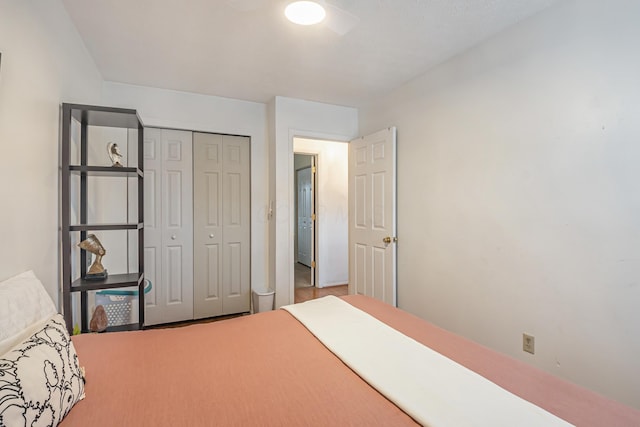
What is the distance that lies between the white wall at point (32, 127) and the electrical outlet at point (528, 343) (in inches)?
105

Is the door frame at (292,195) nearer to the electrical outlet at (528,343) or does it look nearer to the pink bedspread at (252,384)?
the pink bedspread at (252,384)

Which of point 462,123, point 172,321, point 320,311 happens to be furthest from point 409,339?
point 172,321

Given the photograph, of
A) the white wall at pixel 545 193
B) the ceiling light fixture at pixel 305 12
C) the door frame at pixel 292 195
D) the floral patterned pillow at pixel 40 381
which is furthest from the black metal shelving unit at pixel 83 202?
the white wall at pixel 545 193

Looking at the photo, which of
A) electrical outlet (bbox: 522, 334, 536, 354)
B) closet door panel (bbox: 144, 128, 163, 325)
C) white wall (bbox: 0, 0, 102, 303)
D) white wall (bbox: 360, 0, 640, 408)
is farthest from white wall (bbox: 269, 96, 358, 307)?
electrical outlet (bbox: 522, 334, 536, 354)

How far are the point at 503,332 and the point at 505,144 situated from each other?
126cm

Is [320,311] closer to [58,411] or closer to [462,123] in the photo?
[58,411]

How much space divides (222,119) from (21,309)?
103 inches

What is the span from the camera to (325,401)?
3.07 ft

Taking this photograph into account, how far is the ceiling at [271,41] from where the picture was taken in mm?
1814

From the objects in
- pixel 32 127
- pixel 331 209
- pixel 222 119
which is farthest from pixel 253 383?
pixel 331 209

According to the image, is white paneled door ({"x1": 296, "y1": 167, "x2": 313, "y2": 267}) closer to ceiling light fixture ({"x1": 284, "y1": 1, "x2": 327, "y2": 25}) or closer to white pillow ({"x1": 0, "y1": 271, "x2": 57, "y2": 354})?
ceiling light fixture ({"x1": 284, "y1": 1, "x2": 327, "y2": 25})

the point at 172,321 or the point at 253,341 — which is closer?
the point at 253,341

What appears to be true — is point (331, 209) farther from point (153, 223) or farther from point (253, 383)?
point (253, 383)

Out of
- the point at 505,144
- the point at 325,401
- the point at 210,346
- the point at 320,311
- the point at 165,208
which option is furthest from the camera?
the point at 165,208
